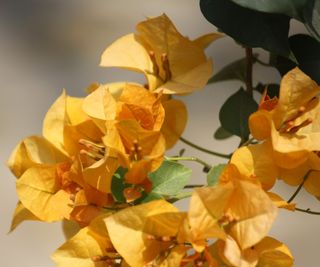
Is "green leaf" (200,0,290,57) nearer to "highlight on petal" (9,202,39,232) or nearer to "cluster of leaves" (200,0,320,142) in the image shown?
"cluster of leaves" (200,0,320,142)

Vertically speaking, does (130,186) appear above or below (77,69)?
above

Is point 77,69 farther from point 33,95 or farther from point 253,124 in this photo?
point 253,124

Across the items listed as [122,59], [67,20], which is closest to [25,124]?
[67,20]

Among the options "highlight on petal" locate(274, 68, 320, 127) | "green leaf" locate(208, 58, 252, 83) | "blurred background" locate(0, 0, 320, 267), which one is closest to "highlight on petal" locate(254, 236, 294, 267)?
"highlight on petal" locate(274, 68, 320, 127)

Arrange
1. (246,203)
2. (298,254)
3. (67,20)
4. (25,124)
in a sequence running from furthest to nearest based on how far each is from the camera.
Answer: (67,20), (25,124), (298,254), (246,203)

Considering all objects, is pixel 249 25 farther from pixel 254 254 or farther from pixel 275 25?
pixel 254 254

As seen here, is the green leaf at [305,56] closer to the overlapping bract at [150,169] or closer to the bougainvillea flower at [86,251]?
the overlapping bract at [150,169]
